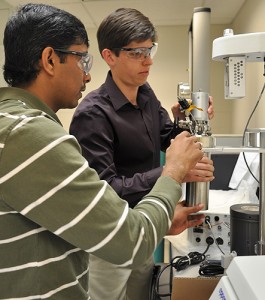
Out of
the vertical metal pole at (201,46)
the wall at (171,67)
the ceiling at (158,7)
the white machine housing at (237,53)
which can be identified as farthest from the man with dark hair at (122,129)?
the wall at (171,67)

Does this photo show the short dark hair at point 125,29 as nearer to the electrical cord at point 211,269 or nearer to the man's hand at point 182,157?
the man's hand at point 182,157

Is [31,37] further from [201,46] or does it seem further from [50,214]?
[201,46]

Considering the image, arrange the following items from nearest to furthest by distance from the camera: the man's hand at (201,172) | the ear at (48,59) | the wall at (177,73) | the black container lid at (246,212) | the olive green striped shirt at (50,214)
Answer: the olive green striped shirt at (50,214), the ear at (48,59), the man's hand at (201,172), the black container lid at (246,212), the wall at (177,73)

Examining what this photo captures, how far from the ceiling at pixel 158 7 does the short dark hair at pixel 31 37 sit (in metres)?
2.74

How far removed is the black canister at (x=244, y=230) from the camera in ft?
3.70

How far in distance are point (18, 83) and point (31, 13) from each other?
17 centimetres

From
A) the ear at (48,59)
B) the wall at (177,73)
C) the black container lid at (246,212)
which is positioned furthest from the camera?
the wall at (177,73)

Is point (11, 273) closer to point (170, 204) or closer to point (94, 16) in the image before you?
point (170, 204)

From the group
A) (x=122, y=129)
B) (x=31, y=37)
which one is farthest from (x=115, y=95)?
(x=31, y=37)

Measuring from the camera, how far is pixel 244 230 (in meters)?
1.15

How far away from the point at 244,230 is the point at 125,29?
88cm

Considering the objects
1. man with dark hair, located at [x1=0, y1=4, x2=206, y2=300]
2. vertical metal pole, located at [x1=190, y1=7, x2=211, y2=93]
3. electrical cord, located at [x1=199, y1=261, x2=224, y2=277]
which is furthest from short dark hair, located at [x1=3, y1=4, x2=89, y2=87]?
vertical metal pole, located at [x1=190, y1=7, x2=211, y2=93]

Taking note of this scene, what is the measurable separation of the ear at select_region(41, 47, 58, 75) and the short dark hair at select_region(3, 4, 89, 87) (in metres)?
0.01

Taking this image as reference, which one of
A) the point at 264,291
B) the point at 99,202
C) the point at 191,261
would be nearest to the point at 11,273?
the point at 99,202
